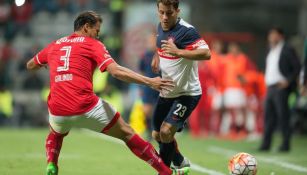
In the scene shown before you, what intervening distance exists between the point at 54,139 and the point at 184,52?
1874 millimetres

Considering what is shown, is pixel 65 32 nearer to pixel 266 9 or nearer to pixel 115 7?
pixel 115 7

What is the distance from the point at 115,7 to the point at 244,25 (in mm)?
5760

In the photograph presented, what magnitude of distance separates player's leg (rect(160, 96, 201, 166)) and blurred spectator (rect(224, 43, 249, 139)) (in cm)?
1013

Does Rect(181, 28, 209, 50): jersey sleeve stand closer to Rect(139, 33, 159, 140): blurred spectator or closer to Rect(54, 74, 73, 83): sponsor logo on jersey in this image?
Rect(54, 74, 73, 83): sponsor logo on jersey

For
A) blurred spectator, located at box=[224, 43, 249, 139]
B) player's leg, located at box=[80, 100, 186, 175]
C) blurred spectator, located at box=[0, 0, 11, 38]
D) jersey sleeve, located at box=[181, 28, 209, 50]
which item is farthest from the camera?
blurred spectator, located at box=[0, 0, 11, 38]

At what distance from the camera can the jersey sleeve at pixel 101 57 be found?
9.75 metres

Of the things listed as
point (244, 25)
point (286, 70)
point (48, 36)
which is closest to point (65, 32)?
point (48, 36)

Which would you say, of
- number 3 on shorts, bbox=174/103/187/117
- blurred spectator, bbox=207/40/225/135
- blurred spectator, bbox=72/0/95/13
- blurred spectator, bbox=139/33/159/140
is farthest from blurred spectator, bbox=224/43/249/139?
number 3 on shorts, bbox=174/103/187/117

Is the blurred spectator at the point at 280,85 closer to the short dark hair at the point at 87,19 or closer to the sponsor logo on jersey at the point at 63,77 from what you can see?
Result: the short dark hair at the point at 87,19

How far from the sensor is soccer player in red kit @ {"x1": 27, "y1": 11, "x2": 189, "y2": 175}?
9.88 metres

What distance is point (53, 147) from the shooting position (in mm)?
10336

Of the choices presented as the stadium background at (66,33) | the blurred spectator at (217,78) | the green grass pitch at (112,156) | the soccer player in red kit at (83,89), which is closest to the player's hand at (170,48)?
the soccer player in red kit at (83,89)

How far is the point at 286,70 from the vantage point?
16594 millimetres

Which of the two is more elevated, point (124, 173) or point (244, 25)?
point (124, 173)
